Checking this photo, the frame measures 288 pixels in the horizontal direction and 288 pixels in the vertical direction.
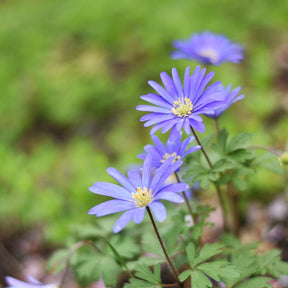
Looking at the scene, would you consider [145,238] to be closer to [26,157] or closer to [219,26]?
[26,157]

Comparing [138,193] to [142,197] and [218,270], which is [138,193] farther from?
[218,270]

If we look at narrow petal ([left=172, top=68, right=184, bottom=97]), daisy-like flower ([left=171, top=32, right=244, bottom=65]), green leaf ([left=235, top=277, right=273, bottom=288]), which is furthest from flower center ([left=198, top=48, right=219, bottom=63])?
green leaf ([left=235, top=277, right=273, bottom=288])

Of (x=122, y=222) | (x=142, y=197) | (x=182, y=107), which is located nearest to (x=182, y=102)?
(x=182, y=107)

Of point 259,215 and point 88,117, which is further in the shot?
point 88,117

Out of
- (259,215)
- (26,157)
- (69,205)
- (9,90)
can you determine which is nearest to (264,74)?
(259,215)

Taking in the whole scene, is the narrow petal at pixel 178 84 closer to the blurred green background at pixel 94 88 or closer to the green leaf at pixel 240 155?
the green leaf at pixel 240 155

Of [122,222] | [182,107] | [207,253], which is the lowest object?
[207,253]
